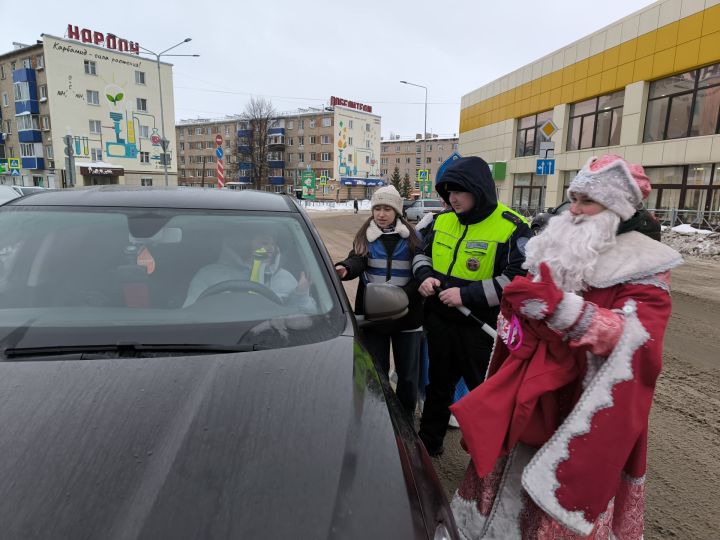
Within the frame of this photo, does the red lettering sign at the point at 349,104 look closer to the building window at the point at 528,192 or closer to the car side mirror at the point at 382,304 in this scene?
the building window at the point at 528,192

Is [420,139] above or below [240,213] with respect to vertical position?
above

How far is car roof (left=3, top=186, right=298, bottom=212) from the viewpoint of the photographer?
2.17m

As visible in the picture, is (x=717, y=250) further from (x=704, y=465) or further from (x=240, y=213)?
(x=240, y=213)

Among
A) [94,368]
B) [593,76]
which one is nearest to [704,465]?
[94,368]

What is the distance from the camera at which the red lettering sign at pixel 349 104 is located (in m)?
65.0

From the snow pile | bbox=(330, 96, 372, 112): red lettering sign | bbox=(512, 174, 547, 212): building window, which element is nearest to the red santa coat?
the snow pile

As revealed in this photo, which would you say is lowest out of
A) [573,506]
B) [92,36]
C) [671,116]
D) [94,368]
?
[573,506]

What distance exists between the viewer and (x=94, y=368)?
1408mm

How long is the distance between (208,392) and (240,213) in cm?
110

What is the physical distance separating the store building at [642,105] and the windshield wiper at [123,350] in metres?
11.9

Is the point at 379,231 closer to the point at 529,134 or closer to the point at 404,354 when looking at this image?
the point at 404,354

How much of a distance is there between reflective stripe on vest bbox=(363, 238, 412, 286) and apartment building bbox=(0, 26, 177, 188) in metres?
44.9

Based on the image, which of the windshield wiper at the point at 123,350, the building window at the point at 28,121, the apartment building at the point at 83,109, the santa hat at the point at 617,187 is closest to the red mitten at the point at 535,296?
the santa hat at the point at 617,187

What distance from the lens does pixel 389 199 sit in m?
3.00
